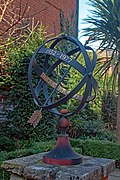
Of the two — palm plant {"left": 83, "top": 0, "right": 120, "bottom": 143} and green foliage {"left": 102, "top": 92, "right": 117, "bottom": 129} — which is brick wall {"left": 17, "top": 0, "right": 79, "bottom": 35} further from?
green foliage {"left": 102, "top": 92, "right": 117, "bottom": 129}

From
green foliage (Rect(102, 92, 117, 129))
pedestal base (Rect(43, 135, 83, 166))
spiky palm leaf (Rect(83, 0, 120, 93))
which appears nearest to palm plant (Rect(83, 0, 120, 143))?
spiky palm leaf (Rect(83, 0, 120, 93))

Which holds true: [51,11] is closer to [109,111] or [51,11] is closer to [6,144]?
[109,111]

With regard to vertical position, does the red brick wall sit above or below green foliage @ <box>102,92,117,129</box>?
above

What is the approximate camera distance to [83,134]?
802 cm

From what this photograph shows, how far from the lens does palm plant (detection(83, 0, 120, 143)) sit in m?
6.36

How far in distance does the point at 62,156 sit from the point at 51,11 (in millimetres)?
7053

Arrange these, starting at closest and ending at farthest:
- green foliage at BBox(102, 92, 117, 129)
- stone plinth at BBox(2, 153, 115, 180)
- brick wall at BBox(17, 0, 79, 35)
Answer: stone plinth at BBox(2, 153, 115, 180)
brick wall at BBox(17, 0, 79, 35)
green foliage at BBox(102, 92, 117, 129)

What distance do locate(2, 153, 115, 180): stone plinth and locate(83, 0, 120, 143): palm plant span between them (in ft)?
13.3

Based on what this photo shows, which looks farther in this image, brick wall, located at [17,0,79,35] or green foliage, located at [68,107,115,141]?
green foliage, located at [68,107,115,141]

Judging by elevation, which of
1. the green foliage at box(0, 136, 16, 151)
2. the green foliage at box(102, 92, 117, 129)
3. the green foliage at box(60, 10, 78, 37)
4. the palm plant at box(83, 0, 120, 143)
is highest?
the green foliage at box(60, 10, 78, 37)

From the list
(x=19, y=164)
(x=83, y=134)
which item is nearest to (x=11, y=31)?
(x=83, y=134)

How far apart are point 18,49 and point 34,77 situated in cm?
74

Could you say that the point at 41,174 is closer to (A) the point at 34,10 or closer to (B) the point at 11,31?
(B) the point at 11,31

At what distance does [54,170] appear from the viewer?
2.09 metres
